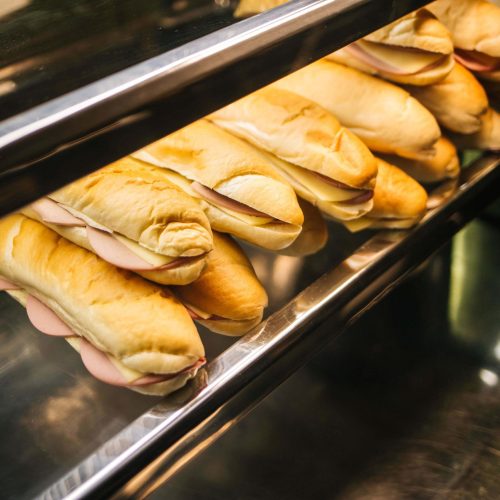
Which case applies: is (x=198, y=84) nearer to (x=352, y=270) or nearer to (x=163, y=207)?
(x=163, y=207)

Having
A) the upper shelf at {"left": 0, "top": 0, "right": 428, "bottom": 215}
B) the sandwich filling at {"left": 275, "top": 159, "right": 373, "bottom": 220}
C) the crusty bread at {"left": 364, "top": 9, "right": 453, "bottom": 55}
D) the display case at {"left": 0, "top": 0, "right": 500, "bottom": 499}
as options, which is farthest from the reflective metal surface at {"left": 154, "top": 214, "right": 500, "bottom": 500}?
the upper shelf at {"left": 0, "top": 0, "right": 428, "bottom": 215}

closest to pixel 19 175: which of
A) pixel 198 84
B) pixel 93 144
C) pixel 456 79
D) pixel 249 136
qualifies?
pixel 93 144

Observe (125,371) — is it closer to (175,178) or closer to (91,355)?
(91,355)

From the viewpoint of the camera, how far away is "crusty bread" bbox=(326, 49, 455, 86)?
135 centimetres

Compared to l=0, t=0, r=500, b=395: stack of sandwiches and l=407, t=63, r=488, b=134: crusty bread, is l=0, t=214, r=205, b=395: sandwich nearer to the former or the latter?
l=0, t=0, r=500, b=395: stack of sandwiches

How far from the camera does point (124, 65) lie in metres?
0.67

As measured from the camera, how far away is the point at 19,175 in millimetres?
528

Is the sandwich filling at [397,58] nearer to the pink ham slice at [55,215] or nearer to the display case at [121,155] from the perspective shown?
the display case at [121,155]

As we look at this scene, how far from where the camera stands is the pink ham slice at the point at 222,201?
113cm

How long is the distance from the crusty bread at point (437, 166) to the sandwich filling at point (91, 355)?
0.73 m

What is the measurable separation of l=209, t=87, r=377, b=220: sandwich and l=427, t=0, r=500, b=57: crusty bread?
0.46m

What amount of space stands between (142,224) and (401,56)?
0.72m

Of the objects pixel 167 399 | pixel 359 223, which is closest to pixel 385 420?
pixel 359 223

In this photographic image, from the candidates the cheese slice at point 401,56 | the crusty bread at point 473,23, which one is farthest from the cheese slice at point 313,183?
the crusty bread at point 473,23
